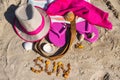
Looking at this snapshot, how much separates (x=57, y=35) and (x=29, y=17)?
0.28 metres

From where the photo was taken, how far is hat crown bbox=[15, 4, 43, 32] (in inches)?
102

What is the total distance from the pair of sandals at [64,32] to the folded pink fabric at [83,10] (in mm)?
60

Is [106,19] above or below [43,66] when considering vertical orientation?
above

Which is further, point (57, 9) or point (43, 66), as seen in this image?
point (57, 9)

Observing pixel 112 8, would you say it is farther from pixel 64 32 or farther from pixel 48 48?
pixel 48 48

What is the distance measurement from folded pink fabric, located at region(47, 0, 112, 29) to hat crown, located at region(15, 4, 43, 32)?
0.73ft

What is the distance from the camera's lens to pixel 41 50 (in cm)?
274

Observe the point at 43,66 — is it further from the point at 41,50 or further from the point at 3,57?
the point at 3,57

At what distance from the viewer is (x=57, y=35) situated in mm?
2797

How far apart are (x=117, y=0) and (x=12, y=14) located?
885 mm

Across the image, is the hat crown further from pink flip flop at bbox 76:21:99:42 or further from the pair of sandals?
pink flip flop at bbox 76:21:99:42

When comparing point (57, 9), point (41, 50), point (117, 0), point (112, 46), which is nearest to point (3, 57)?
point (41, 50)

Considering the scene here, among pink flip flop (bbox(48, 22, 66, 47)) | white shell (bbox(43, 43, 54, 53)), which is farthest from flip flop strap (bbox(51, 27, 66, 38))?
white shell (bbox(43, 43, 54, 53))

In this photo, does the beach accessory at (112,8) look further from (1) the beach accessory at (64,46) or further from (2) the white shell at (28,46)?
(2) the white shell at (28,46)
